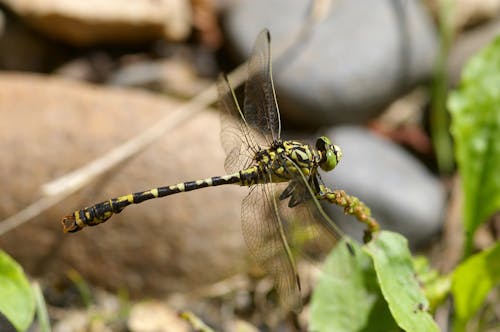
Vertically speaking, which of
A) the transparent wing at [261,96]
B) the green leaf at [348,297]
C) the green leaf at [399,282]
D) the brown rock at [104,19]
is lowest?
the green leaf at [348,297]

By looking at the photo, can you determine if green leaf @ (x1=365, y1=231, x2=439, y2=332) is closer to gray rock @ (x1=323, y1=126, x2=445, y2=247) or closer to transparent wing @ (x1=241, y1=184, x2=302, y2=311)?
transparent wing @ (x1=241, y1=184, x2=302, y2=311)

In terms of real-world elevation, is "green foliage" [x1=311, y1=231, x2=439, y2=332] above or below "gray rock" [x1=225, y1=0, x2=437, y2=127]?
below

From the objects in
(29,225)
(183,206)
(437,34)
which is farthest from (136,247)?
(437,34)

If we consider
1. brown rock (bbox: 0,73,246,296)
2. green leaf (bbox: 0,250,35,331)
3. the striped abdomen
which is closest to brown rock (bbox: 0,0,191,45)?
brown rock (bbox: 0,73,246,296)

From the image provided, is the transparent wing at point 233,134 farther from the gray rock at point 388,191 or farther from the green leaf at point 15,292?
the gray rock at point 388,191

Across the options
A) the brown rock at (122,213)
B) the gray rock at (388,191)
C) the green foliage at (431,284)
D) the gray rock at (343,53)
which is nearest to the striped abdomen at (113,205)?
the green foliage at (431,284)

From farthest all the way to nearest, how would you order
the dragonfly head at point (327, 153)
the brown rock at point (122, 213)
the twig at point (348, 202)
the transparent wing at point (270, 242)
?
the brown rock at point (122, 213), the dragonfly head at point (327, 153), the transparent wing at point (270, 242), the twig at point (348, 202)
